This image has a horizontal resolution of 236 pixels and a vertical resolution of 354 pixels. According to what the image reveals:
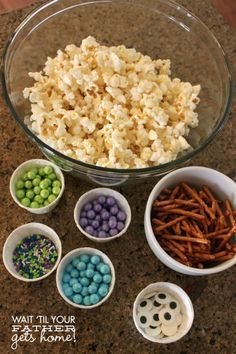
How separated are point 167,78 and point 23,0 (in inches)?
41.7

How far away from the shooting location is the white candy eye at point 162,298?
1.12 meters

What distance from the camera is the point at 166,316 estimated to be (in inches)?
43.3

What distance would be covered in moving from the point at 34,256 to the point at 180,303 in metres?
0.44

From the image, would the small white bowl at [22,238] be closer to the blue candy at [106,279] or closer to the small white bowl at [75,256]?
the small white bowl at [75,256]

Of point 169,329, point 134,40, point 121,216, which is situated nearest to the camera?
point 169,329

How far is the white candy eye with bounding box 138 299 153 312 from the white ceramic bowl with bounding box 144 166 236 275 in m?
0.12

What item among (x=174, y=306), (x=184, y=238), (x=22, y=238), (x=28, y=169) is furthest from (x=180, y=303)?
(x=28, y=169)

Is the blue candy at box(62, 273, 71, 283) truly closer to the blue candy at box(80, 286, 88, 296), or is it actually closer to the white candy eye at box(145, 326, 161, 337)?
the blue candy at box(80, 286, 88, 296)

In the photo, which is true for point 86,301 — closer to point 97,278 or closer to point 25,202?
point 97,278

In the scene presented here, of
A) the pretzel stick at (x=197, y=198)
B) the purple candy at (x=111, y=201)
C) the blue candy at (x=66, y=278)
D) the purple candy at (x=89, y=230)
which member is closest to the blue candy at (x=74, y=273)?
the blue candy at (x=66, y=278)

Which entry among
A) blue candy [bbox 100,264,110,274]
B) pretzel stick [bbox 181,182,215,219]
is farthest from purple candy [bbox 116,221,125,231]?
pretzel stick [bbox 181,182,215,219]

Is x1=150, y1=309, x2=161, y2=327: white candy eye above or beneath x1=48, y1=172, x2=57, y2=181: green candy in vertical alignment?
beneath

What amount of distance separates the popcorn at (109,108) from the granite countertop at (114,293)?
6.5 inches

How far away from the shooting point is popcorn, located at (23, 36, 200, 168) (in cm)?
113
